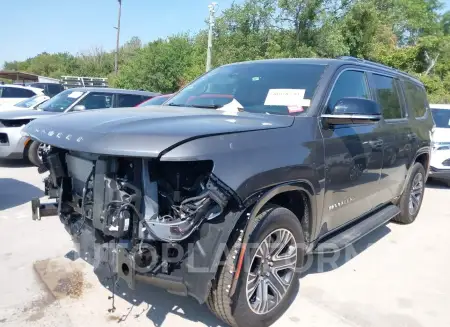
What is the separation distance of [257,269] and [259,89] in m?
1.49

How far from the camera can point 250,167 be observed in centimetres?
236

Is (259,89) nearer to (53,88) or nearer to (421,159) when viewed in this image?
(421,159)

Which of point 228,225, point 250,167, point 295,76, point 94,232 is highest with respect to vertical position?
point 295,76

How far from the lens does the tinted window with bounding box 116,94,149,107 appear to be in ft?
29.1

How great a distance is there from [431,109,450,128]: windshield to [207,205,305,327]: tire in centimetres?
736

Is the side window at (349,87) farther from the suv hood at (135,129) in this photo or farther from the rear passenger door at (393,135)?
the suv hood at (135,129)

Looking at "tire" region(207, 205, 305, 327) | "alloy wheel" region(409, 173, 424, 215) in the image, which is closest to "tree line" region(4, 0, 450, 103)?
"alloy wheel" region(409, 173, 424, 215)

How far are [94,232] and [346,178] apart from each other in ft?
6.60

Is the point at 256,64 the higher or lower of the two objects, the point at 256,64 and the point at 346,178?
the higher

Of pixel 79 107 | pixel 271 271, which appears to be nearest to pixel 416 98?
pixel 271 271

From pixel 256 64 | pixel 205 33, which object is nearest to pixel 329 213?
pixel 256 64

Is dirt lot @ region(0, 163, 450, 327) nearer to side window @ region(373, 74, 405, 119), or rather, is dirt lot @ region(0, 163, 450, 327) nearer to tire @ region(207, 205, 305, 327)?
tire @ region(207, 205, 305, 327)

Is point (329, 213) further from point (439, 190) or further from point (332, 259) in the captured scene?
point (439, 190)

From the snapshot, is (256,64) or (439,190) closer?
(256,64)
